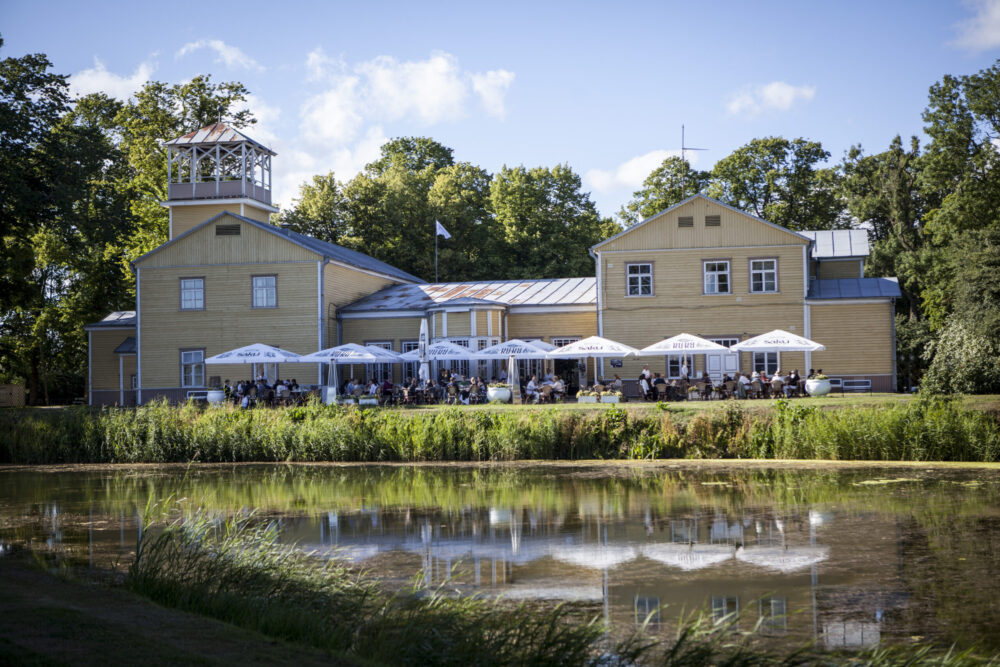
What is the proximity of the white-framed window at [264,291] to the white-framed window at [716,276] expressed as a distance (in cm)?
1498

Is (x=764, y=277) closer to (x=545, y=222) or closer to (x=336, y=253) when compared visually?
(x=336, y=253)

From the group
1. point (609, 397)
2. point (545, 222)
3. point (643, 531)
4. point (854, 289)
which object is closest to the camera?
point (643, 531)

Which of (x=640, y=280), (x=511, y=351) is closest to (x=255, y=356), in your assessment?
(x=511, y=351)

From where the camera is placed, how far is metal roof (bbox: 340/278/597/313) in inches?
1380

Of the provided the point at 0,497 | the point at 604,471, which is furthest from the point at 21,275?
the point at 604,471

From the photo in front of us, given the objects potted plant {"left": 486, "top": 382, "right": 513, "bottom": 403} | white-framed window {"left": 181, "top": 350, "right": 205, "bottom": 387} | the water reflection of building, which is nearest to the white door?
→ potted plant {"left": 486, "top": 382, "right": 513, "bottom": 403}

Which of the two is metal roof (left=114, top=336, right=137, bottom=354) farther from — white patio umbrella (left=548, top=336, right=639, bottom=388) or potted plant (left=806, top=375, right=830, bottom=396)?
potted plant (left=806, top=375, right=830, bottom=396)

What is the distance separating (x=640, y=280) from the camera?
33.7 m

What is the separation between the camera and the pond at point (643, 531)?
8766 mm

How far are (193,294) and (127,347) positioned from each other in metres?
4.24

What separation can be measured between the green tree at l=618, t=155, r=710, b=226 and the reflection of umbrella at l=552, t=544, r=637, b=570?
130ft

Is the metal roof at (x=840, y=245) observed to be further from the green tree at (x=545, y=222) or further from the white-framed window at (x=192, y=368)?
the white-framed window at (x=192, y=368)

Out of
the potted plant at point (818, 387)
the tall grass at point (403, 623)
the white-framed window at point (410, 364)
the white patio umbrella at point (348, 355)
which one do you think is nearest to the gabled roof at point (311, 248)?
the white-framed window at point (410, 364)

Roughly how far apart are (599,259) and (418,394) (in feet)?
26.9
